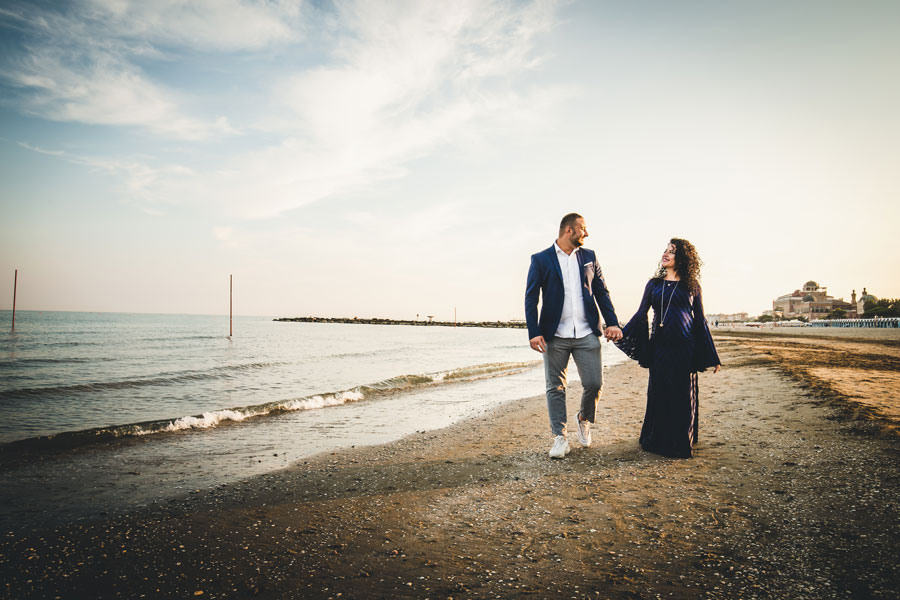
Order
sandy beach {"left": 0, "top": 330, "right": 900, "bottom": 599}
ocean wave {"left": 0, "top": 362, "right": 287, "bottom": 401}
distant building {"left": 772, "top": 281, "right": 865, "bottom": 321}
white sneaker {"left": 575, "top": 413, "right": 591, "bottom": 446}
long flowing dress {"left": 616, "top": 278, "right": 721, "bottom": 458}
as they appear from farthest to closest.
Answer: distant building {"left": 772, "top": 281, "right": 865, "bottom": 321}
ocean wave {"left": 0, "top": 362, "right": 287, "bottom": 401}
white sneaker {"left": 575, "top": 413, "right": 591, "bottom": 446}
long flowing dress {"left": 616, "top": 278, "right": 721, "bottom": 458}
sandy beach {"left": 0, "top": 330, "right": 900, "bottom": 599}

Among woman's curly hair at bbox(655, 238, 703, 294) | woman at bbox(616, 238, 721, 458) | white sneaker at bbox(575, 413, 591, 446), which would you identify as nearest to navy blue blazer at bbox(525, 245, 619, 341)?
woman at bbox(616, 238, 721, 458)

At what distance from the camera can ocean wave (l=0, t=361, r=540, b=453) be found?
6.57 m

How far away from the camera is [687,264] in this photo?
15.8 ft

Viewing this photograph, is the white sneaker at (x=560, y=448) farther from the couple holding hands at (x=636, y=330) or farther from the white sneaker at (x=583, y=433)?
the white sneaker at (x=583, y=433)

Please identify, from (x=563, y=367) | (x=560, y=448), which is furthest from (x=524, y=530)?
(x=563, y=367)

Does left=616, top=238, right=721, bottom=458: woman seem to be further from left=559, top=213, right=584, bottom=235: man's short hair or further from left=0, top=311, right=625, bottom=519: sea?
left=0, top=311, right=625, bottom=519: sea

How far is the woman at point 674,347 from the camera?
15.5 feet

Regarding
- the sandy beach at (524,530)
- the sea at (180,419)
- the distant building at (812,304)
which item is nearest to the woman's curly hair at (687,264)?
the sandy beach at (524,530)

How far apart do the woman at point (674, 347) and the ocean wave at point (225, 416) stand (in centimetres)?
747

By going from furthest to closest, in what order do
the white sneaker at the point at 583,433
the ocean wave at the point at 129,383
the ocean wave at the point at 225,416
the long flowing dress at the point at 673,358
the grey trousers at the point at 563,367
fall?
the ocean wave at the point at 129,383 < the ocean wave at the point at 225,416 < the white sneaker at the point at 583,433 < the grey trousers at the point at 563,367 < the long flowing dress at the point at 673,358

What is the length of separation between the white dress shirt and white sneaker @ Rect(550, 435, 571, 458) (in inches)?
47.2

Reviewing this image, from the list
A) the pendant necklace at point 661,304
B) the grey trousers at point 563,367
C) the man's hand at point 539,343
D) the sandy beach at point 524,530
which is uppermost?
the pendant necklace at point 661,304

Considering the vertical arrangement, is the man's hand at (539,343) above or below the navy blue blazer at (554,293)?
below

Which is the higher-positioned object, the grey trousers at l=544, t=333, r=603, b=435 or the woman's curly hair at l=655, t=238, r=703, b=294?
the woman's curly hair at l=655, t=238, r=703, b=294
